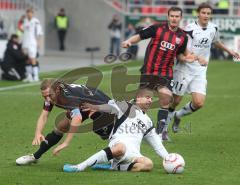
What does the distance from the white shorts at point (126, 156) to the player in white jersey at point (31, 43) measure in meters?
16.1

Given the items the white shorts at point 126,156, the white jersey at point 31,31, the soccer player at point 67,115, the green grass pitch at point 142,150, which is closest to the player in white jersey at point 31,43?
the white jersey at point 31,31

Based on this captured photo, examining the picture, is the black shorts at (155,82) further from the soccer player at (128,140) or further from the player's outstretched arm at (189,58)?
the soccer player at (128,140)

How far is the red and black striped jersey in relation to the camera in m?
14.1

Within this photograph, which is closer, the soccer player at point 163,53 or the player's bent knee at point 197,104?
the soccer player at point 163,53

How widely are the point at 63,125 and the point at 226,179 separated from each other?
2366 mm

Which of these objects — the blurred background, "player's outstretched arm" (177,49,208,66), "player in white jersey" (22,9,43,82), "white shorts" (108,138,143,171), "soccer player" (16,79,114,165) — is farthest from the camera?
the blurred background

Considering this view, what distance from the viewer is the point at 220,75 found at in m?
31.6

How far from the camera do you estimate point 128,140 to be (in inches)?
452

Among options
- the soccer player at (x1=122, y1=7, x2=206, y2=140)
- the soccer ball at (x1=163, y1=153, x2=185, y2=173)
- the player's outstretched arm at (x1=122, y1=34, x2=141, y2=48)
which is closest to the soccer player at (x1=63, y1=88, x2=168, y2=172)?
the soccer ball at (x1=163, y1=153, x2=185, y2=173)

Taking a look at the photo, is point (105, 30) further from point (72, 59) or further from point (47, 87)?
point (47, 87)

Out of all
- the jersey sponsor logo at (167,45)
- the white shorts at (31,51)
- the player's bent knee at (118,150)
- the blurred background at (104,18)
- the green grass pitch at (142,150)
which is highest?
the jersey sponsor logo at (167,45)

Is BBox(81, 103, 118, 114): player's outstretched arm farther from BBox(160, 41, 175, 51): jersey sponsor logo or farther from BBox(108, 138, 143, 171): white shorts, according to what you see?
BBox(160, 41, 175, 51): jersey sponsor logo

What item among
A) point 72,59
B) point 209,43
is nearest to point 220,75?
point 72,59

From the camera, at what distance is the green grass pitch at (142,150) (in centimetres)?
1080
